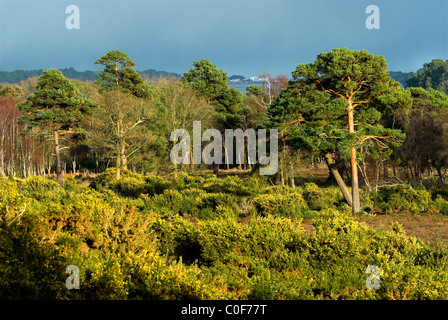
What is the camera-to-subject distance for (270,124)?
15.9m

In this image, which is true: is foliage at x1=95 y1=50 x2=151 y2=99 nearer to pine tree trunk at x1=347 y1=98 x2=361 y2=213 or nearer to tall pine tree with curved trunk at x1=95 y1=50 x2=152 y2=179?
tall pine tree with curved trunk at x1=95 y1=50 x2=152 y2=179

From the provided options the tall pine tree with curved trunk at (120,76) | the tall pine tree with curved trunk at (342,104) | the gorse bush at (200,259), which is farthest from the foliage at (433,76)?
the gorse bush at (200,259)

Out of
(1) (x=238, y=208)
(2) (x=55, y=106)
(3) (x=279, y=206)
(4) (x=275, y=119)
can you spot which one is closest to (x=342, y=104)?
(4) (x=275, y=119)

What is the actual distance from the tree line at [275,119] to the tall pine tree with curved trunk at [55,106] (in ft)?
0.25

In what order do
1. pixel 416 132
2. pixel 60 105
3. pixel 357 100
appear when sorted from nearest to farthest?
pixel 357 100 < pixel 416 132 < pixel 60 105

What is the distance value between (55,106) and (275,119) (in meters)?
19.9

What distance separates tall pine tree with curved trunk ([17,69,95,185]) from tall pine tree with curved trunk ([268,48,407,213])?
60.9 ft

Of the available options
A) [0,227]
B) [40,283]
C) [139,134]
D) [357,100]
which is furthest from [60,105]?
[40,283]

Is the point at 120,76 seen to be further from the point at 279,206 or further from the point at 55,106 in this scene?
the point at 279,206

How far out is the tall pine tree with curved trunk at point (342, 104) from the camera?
14.0 meters

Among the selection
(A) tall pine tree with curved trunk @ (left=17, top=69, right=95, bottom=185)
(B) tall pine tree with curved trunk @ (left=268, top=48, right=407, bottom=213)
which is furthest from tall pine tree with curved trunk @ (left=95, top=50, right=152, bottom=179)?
(B) tall pine tree with curved trunk @ (left=268, top=48, right=407, bottom=213)

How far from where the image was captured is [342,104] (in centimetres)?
1424
